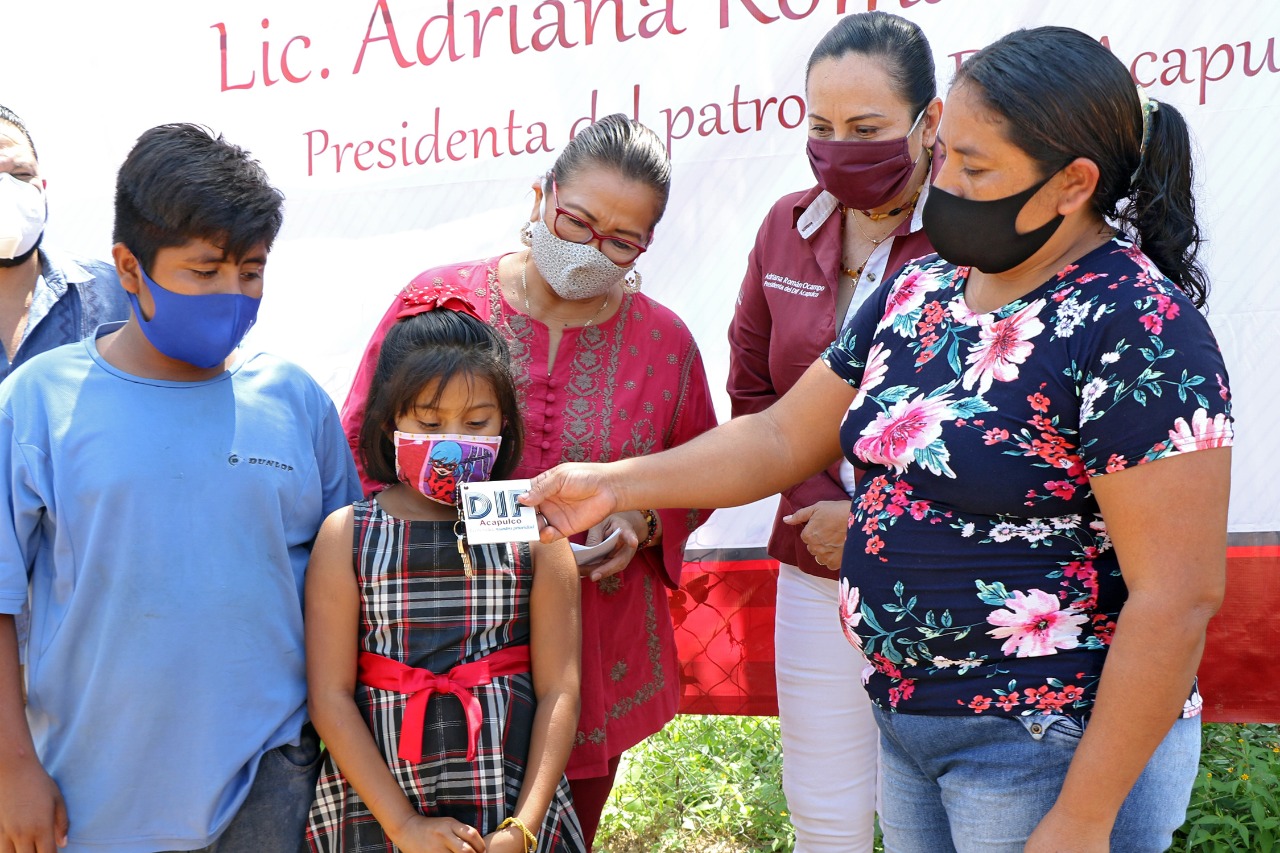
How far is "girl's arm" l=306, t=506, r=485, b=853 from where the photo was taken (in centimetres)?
211

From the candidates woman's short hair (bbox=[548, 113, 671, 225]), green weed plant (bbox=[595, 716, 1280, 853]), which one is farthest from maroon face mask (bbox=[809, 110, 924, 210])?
green weed plant (bbox=[595, 716, 1280, 853])

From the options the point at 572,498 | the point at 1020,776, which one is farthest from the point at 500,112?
the point at 1020,776

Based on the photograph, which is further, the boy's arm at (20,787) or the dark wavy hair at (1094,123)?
the boy's arm at (20,787)

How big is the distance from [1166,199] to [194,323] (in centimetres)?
161

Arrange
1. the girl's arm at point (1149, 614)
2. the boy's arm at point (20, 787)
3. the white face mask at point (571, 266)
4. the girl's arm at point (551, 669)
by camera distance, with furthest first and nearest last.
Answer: the white face mask at point (571, 266) → the girl's arm at point (551, 669) → the boy's arm at point (20, 787) → the girl's arm at point (1149, 614)

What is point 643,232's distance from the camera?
259 centimetres

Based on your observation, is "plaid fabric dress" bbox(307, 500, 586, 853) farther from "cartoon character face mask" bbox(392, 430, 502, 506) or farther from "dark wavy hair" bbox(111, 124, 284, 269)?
"dark wavy hair" bbox(111, 124, 284, 269)

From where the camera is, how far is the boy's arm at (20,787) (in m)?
1.94

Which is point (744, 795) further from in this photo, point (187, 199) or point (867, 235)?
point (187, 199)

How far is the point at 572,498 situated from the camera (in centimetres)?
212

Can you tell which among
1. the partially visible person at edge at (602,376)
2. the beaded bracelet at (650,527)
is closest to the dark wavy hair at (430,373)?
the partially visible person at edge at (602,376)

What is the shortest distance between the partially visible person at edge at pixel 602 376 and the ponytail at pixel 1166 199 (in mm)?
1115

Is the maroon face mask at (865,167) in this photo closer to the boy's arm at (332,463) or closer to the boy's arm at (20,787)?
the boy's arm at (332,463)

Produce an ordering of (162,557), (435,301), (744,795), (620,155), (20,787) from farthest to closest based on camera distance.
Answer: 1. (744,795)
2. (620,155)
3. (435,301)
4. (162,557)
5. (20,787)
